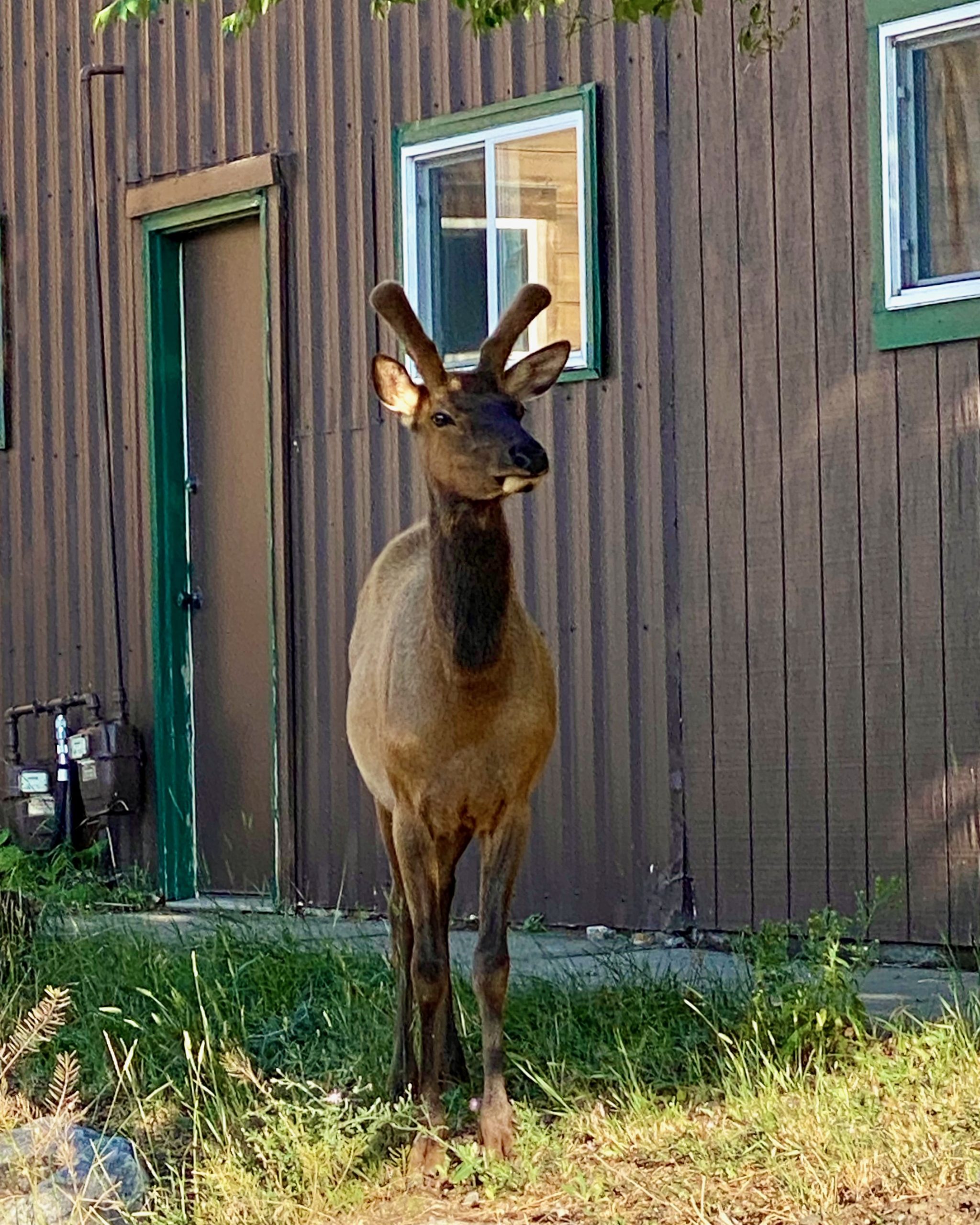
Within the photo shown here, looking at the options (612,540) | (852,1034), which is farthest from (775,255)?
(852,1034)

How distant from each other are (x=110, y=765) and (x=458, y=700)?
5777 mm

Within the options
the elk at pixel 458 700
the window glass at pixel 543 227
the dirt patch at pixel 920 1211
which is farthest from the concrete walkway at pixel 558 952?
the window glass at pixel 543 227

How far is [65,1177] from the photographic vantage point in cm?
587

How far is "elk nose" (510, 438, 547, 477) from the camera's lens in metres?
6.06

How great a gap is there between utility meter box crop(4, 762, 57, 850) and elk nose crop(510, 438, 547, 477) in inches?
264

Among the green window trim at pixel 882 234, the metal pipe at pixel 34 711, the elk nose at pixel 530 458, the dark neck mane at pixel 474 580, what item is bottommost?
the metal pipe at pixel 34 711

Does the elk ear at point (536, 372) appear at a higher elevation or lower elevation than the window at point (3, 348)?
lower

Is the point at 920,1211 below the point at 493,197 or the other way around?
below

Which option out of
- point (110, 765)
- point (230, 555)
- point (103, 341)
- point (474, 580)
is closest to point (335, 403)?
point (230, 555)

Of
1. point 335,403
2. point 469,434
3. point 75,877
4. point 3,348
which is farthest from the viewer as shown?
point 3,348

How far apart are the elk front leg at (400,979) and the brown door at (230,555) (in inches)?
159

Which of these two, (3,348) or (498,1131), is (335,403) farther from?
(498,1131)

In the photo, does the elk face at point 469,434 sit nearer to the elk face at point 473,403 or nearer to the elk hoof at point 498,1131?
the elk face at point 473,403

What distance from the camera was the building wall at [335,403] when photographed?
953 cm
